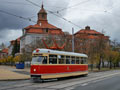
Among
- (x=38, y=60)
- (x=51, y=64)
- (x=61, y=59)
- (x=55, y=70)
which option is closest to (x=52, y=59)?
(x=51, y=64)

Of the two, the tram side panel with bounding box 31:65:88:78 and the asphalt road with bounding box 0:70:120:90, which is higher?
the tram side panel with bounding box 31:65:88:78

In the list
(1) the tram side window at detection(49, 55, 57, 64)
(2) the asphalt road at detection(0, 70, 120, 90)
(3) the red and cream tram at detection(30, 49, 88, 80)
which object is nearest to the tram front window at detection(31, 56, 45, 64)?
(3) the red and cream tram at detection(30, 49, 88, 80)

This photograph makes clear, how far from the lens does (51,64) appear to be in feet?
59.9

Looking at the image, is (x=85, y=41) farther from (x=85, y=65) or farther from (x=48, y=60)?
(x=48, y=60)

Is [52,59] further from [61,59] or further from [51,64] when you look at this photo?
[61,59]

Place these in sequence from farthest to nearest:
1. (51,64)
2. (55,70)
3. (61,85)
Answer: (55,70) → (51,64) → (61,85)

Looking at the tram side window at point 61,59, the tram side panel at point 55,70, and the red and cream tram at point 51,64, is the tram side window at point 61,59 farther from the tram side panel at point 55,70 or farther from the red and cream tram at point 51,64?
the tram side panel at point 55,70

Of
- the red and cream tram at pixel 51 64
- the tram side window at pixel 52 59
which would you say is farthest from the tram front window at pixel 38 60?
the tram side window at pixel 52 59

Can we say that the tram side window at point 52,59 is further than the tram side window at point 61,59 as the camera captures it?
No

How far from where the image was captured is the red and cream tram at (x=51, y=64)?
1739 centimetres

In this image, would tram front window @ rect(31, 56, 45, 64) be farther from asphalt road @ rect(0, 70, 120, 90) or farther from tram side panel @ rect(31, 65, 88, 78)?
asphalt road @ rect(0, 70, 120, 90)

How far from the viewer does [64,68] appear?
20.1 metres

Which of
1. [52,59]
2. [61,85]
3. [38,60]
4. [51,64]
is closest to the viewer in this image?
[61,85]

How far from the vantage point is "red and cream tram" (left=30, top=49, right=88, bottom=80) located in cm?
1739
